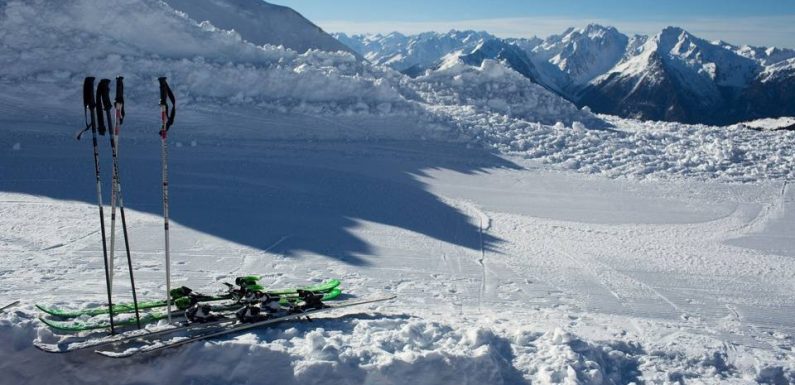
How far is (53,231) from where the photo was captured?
886 centimetres

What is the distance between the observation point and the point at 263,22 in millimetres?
29812

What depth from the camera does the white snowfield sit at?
5.88m

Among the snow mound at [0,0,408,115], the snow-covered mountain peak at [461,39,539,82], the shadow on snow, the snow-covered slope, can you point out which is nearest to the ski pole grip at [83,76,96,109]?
the shadow on snow

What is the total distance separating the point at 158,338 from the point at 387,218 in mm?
5388

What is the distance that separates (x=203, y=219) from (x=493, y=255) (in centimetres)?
461

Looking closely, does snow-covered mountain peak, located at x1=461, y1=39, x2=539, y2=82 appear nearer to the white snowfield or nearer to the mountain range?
the mountain range

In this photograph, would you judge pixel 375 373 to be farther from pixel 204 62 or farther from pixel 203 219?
pixel 204 62

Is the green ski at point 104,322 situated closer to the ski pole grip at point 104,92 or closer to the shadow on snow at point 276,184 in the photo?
the ski pole grip at point 104,92

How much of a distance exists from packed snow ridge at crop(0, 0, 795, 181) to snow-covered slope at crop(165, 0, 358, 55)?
8.47m

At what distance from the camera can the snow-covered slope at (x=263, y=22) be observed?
28141 mm

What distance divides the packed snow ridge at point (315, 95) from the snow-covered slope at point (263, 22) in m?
8.47

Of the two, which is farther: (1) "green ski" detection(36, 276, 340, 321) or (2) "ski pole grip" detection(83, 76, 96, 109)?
(1) "green ski" detection(36, 276, 340, 321)

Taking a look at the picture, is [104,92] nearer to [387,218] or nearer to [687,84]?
[387,218]

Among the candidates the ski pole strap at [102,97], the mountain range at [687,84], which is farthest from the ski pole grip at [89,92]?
the mountain range at [687,84]
